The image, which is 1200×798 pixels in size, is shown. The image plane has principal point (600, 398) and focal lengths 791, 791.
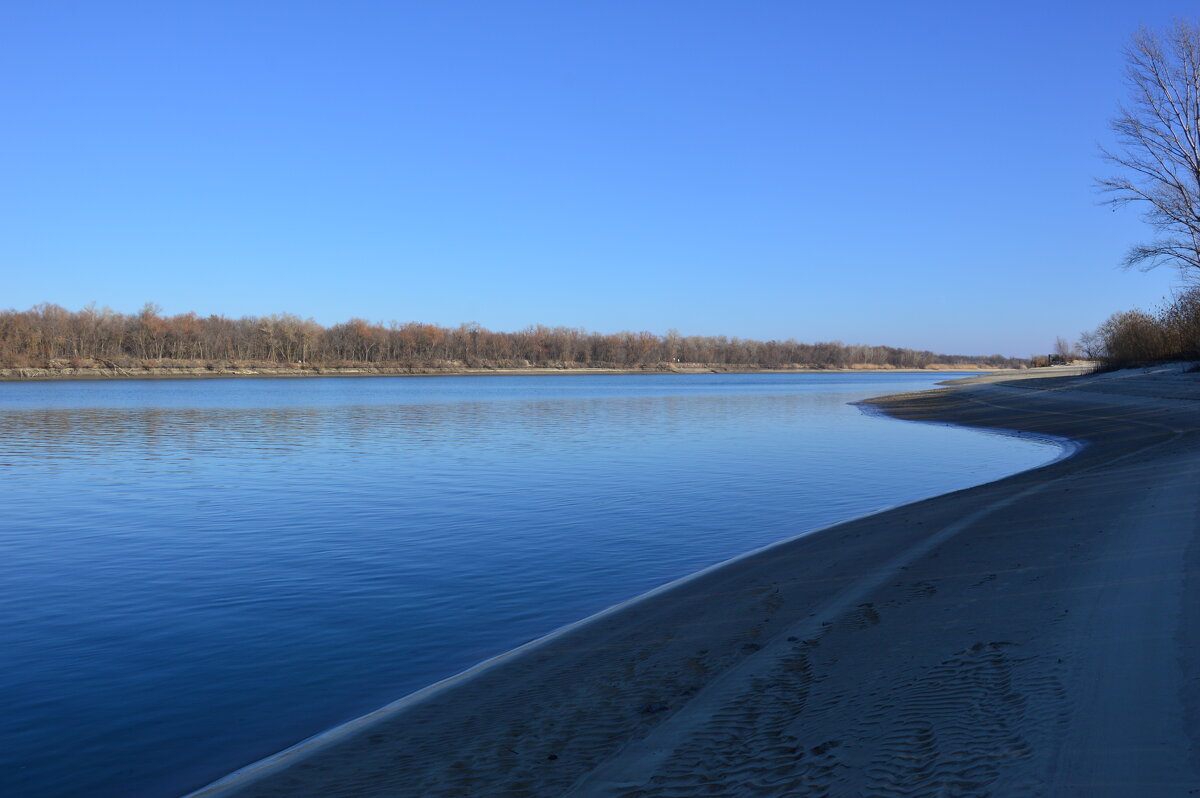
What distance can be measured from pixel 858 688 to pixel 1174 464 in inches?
434

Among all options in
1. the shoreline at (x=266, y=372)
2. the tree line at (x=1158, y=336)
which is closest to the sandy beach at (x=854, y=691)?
the tree line at (x=1158, y=336)

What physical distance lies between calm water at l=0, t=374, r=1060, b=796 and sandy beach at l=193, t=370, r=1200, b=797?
0.99 m

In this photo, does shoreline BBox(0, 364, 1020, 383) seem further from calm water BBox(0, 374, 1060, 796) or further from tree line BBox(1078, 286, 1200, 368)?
tree line BBox(1078, 286, 1200, 368)

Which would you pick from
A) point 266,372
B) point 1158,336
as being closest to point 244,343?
point 266,372

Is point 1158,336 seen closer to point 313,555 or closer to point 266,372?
point 313,555

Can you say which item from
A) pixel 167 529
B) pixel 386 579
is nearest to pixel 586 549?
pixel 386 579

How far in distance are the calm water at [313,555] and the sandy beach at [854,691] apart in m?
0.99

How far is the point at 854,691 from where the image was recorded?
4.81 m

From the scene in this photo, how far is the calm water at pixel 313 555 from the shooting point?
239 inches

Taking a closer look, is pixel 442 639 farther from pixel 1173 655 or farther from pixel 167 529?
pixel 167 529

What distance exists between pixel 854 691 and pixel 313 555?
8.73 m

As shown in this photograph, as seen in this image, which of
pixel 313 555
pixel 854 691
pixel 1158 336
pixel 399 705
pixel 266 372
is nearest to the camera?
pixel 854 691

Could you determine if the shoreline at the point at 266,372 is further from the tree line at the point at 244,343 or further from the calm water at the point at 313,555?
the calm water at the point at 313,555

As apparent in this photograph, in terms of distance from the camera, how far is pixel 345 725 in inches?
224
